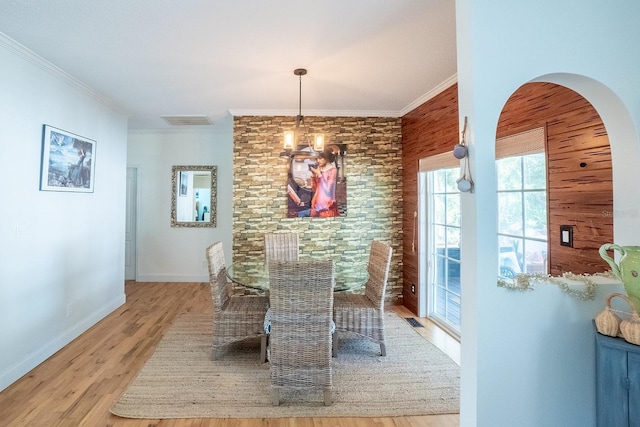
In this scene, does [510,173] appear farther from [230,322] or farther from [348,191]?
[230,322]

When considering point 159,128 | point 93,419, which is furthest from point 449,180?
point 159,128

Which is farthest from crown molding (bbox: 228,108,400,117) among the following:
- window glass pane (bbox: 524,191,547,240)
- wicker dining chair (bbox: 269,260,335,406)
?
wicker dining chair (bbox: 269,260,335,406)

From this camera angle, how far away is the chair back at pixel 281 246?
3.68 m

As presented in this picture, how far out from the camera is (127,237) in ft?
17.8

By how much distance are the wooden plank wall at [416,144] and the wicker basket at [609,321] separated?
→ 203 centimetres

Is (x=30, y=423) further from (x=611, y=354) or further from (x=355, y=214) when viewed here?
(x=355, y=214)

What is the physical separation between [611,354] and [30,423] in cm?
317

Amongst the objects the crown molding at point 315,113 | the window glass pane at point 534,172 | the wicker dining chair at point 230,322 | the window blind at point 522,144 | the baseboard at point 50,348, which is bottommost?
the baseboard at point 50,348

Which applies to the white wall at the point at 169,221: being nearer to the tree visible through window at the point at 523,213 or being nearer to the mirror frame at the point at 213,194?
the mirror frame at the point at 213,194

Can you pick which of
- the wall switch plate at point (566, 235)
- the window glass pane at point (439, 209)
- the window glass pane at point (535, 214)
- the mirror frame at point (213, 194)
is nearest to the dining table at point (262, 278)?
the window glass pane at point (439, 209)

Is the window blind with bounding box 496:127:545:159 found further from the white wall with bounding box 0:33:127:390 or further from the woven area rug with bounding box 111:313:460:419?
the white wall with bounding box 0:33:127:390

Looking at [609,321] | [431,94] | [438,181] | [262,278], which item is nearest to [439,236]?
[438,181]

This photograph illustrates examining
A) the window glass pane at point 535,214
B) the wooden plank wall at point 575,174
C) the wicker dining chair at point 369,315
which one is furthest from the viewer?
the wicker dining chair at point 369,315

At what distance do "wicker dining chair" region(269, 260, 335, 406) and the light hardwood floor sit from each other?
0.23m
